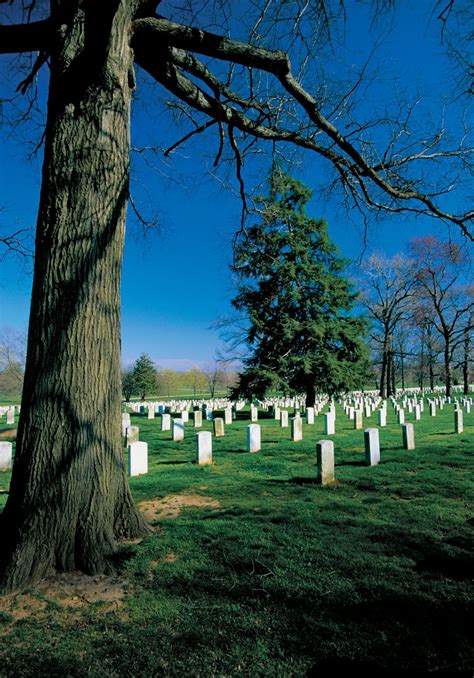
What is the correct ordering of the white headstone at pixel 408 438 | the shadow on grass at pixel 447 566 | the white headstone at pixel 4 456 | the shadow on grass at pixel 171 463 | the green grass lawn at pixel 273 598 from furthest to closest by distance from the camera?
the white headstone at pixel 408 438 < the white headstone at pixel 4 456 < the shadow on grass at pixel 171 463 < the shadow on grass at pixel 447 566 < the green grass lawn at pixel 273 598

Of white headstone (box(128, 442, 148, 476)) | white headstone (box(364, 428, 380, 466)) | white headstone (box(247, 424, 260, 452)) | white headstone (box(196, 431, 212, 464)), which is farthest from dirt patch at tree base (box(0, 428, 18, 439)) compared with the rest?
white headstone (box(364, 428, 380, 466))

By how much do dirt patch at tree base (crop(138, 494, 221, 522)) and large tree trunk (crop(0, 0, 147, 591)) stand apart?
3.16 ft

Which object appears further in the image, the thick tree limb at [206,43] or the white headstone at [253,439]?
the white headstone at [253,439]

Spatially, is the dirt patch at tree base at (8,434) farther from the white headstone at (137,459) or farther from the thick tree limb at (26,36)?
the thick tree limb at (26,36)

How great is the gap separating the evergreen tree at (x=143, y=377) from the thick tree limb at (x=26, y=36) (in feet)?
171

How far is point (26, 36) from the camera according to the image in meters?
4.13

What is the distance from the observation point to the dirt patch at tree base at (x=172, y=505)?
493cm

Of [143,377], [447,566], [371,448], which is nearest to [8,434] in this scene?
[371,448]

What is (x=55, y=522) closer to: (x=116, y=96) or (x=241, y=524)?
(x=241, y=524)

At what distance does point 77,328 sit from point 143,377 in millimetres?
53080

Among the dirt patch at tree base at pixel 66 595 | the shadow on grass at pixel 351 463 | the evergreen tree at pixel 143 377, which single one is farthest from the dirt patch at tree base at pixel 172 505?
the evergreen tree at pixel 143 377

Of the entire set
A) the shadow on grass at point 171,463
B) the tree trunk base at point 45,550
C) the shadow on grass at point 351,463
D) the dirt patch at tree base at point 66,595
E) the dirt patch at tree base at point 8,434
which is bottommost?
the dirt patch at tree base at point 8,434

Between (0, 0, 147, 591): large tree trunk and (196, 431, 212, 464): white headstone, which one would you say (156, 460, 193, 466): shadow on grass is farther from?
(0, 0, 147, 591): large tree trunk

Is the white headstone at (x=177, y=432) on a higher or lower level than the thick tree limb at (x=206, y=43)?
lower
